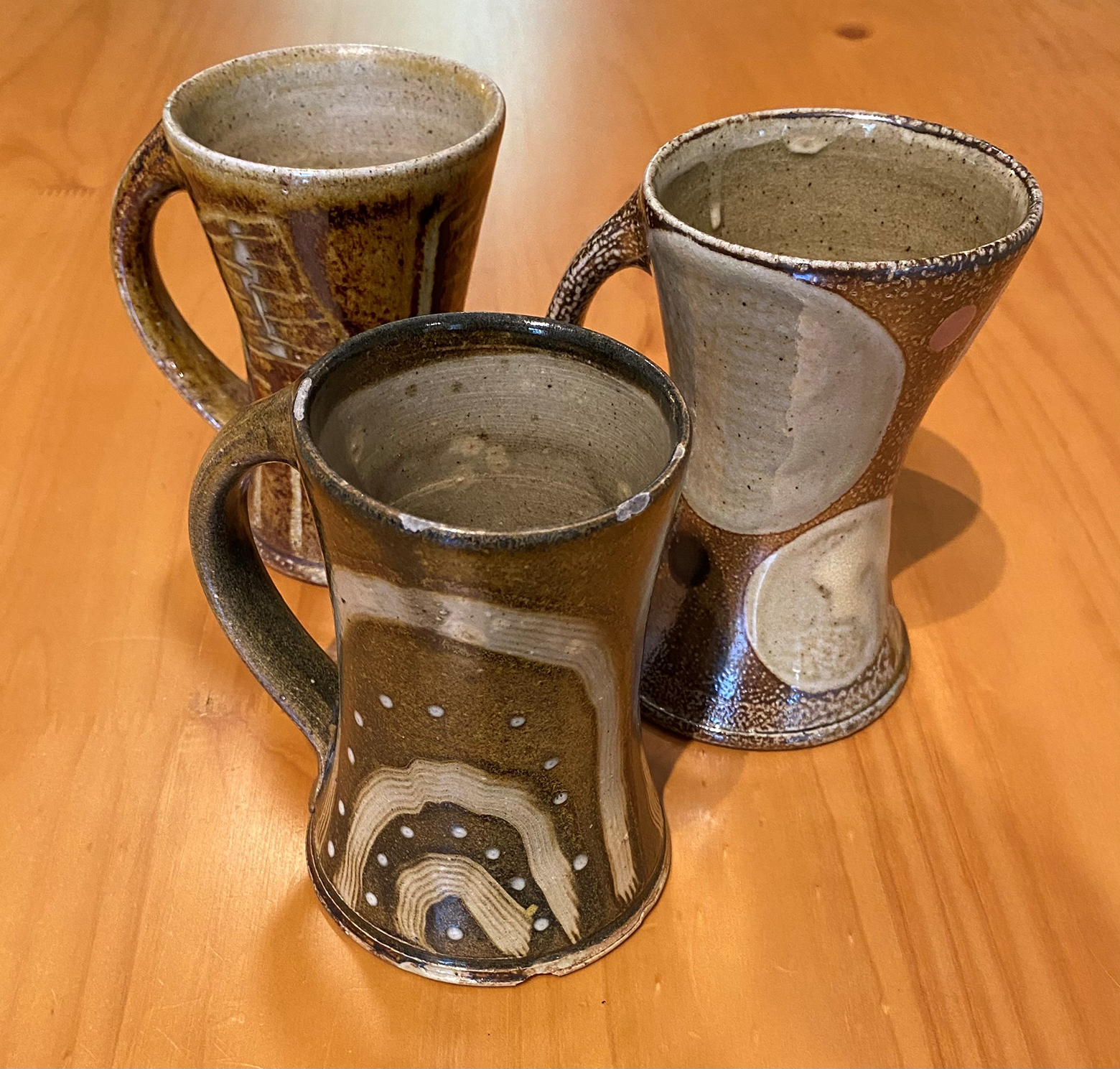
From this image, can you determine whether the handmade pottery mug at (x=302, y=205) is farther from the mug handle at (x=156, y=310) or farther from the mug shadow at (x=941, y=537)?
the mug shadow at (x=941, y=537)

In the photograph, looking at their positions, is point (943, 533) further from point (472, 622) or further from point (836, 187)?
point (472, 622)

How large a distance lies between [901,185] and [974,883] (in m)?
0.32

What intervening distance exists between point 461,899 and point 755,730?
0.60 feet

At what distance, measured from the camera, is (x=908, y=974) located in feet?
1.61

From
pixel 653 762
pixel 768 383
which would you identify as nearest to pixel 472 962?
pixel 653 762

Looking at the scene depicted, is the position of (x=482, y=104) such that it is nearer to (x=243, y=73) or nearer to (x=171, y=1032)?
(x=243, y=73)

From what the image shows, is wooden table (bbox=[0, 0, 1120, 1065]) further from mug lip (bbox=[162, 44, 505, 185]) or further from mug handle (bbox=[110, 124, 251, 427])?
mug lip (bbox=[162, 44, 505, 185])

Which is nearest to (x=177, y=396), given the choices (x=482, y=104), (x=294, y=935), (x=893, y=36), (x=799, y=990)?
(x=482, y=104)

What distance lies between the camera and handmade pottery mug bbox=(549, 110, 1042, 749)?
45 cm

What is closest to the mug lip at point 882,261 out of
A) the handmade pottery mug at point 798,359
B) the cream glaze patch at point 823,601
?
the handmade pottery mug at point 798,359

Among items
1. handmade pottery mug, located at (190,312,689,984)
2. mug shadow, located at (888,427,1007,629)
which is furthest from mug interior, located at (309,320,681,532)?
mug shadow, located at (888,427,1007,629)

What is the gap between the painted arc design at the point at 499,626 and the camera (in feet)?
1.21

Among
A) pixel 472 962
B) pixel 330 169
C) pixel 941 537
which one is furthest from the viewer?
pixel 941 537

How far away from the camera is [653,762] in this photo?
0.58 meters
